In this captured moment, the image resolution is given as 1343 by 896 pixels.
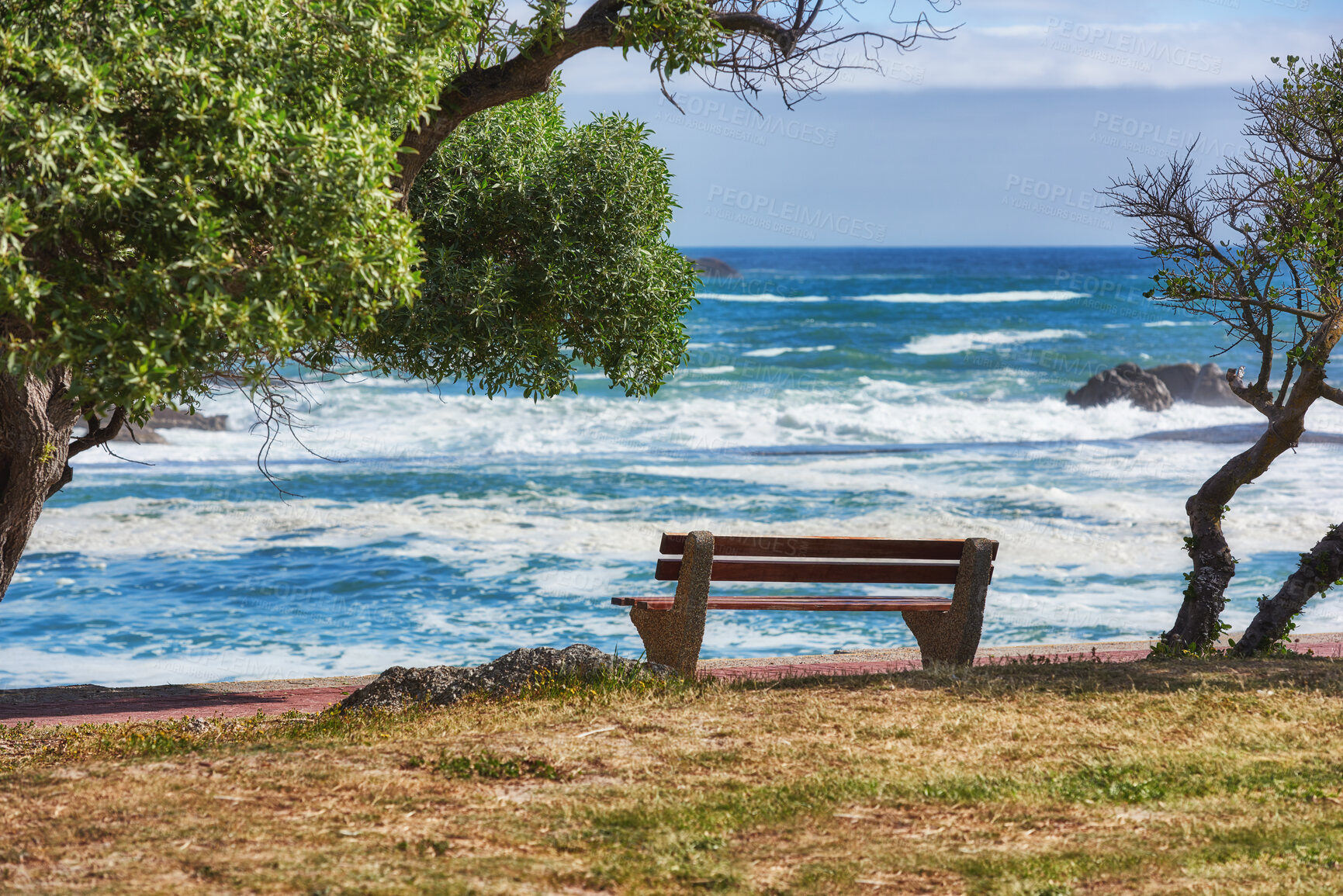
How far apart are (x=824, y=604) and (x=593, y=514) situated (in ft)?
44.7

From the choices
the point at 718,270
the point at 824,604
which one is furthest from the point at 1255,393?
the point at 718,270

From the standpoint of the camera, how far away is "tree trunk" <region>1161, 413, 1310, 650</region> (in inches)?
337

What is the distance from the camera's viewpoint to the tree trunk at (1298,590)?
27.1 ft

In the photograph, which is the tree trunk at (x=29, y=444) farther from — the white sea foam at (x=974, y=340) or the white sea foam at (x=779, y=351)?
the white sea foam at (x=974, y=340)

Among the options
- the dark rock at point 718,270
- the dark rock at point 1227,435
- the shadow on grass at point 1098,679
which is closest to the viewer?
the shadow on grass at point 1098,679

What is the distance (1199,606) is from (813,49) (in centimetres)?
498

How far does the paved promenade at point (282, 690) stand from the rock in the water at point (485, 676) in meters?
0.93

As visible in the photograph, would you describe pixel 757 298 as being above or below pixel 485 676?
above

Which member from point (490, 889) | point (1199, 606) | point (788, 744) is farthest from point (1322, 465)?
point (490, 889)

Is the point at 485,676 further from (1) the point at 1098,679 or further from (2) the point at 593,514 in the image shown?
(2) the point at 593,514

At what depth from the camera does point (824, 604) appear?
24.0ft

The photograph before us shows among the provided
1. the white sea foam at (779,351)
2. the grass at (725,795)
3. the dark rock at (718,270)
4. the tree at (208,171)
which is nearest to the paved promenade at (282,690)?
the grass at (725,795)

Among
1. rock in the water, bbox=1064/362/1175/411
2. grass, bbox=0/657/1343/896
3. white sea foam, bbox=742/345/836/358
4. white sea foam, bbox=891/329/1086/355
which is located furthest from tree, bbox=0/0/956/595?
white sea foam, bbox=891/329/1086/355

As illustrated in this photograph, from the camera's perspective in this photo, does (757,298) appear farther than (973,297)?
No
